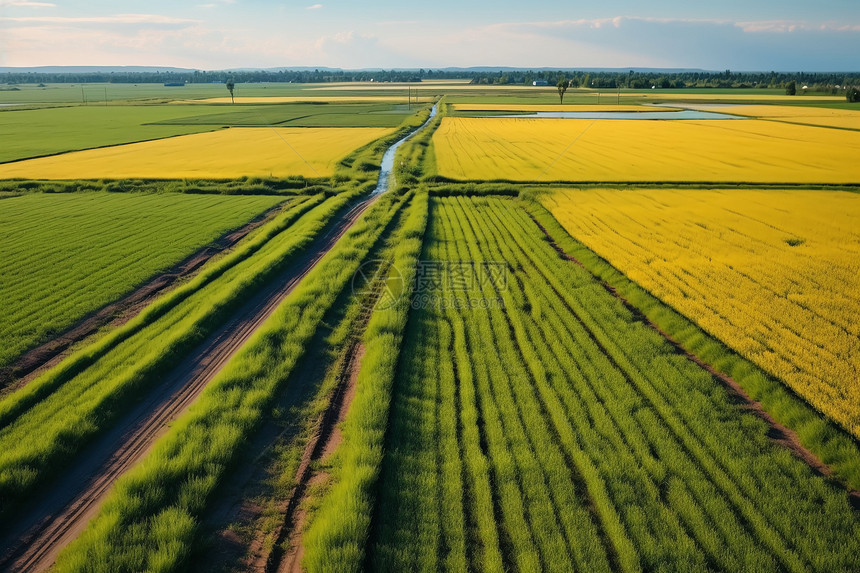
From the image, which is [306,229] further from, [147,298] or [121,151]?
[121,151]

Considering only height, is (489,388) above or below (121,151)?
below

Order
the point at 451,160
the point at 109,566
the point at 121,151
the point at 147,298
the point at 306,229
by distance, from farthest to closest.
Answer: the point at 121,151 → the point at 451,160 → the point at 306,229 → the point at 147,298 → the point at 109,566

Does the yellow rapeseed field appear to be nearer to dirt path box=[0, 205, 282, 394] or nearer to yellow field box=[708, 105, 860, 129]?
dirt path box=[0, 205, 282, 394]

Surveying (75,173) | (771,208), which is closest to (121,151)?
(75,173)

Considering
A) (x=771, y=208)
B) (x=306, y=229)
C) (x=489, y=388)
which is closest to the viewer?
(x=489, y=388)

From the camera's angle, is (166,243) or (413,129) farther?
(413,129)

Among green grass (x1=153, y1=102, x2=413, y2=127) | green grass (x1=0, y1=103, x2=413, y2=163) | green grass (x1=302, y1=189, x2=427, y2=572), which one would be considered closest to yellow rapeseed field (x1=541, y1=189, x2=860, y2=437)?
green grass (x1=302, y1=189, x2=427, y2=572)
